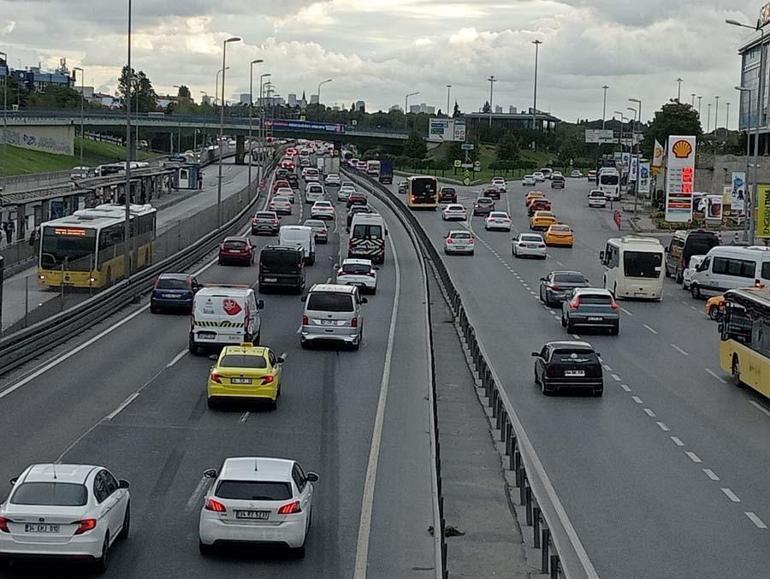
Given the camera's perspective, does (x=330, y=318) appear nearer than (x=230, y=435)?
No

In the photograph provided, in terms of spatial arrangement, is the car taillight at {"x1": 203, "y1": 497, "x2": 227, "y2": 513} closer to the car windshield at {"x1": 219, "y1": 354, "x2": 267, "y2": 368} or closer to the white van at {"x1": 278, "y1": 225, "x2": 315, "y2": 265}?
the car windshield at {"x1": 219, "y1": 354, "x2": 267, "y2": 368}

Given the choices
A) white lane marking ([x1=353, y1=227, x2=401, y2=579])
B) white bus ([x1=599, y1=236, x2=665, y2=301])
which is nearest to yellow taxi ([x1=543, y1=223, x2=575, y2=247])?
white bus ([x1=599, y1=236, x2=665, y2=301])

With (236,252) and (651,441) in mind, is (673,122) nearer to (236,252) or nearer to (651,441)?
(236,252)

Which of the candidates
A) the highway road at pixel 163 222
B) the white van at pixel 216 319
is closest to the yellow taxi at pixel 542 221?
the highway road at pixel 163 222

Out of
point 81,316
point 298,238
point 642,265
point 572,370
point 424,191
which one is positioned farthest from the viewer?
point 424,191

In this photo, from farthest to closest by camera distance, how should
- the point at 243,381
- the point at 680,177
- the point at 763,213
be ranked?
the point at 680,177
the point at 763,213
the point at 243,381

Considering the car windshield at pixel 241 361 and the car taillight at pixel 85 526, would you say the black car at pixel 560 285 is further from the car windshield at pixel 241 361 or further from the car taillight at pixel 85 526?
the car taillight at pixel 85 526

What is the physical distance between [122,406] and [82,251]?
2188cm

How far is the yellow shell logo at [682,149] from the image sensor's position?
80.9 metres

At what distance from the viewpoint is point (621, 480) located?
22.9 m

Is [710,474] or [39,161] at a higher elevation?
[39,161]

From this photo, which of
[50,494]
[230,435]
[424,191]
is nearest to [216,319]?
[230,435]

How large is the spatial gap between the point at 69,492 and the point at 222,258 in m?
48.2

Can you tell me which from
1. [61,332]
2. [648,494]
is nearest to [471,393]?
[648,494]
